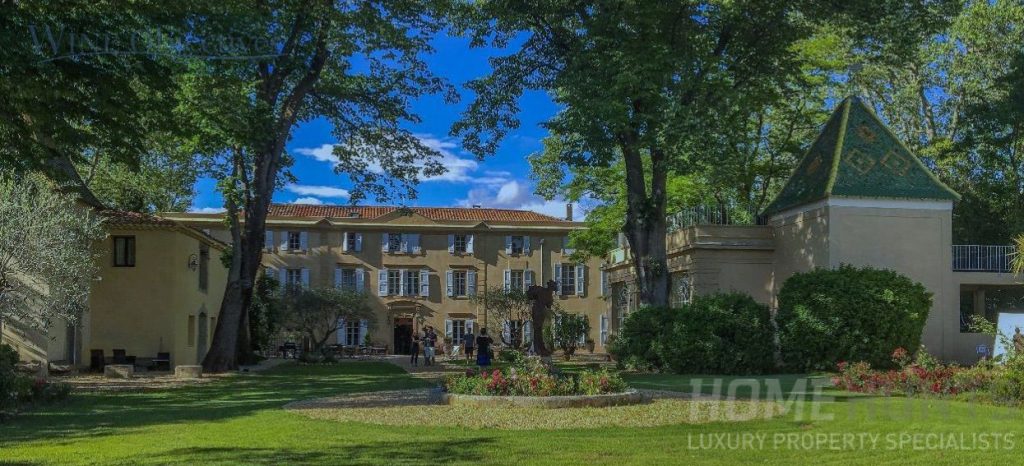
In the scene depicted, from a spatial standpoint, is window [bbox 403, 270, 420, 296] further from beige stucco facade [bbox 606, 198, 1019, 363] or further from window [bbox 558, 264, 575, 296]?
beige stucco facade [bbox 606, 198, 1019, 363]

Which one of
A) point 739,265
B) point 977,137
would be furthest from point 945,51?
point 739,265

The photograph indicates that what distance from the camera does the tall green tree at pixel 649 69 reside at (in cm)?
2634

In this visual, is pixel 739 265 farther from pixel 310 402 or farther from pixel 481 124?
pixel 310 402

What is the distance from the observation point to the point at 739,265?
32156mm

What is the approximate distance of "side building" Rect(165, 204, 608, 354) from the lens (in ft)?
193

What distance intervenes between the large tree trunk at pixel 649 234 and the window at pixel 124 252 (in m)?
15.2

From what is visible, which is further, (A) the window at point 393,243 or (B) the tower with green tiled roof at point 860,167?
(A) the window at point 393,243

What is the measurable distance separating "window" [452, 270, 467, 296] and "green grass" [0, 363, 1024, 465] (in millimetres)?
43964

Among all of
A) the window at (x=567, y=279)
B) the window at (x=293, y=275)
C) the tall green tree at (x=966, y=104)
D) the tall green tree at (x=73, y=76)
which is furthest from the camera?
the window at (x=567, y=279)

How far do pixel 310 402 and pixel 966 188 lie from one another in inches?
1304

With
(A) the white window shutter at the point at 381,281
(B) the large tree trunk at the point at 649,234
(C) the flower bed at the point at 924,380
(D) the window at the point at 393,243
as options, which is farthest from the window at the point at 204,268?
(C) the flower bed at the point at 924,380

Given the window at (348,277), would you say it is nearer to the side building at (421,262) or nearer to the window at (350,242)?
the side building at (421,262)

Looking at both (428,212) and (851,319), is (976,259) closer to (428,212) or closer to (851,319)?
(851,319)

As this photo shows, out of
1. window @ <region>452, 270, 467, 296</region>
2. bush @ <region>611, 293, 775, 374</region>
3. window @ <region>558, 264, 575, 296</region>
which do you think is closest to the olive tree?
bush @ <region>611, 293, 775, 374</region>
